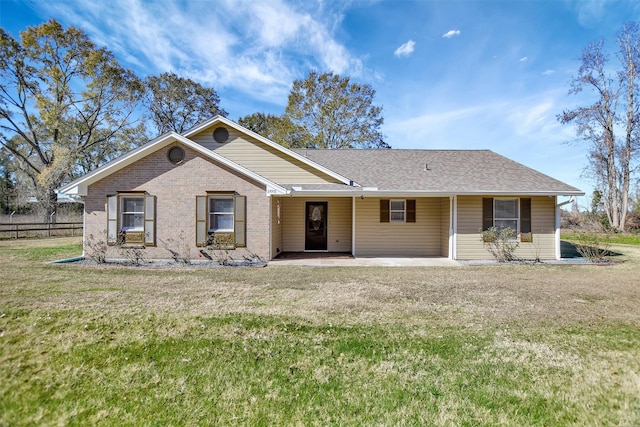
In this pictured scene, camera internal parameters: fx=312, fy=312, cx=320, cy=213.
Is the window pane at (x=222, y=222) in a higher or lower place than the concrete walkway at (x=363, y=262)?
higher

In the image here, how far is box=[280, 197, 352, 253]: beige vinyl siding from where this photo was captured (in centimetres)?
1283

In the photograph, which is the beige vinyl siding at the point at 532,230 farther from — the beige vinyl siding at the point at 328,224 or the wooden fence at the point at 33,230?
the wooden fence at the point at 33,230

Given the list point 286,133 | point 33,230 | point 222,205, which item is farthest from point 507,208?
point 33,230

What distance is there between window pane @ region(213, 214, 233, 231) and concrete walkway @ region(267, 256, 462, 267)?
74.1 inches

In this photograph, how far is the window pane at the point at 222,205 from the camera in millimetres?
10484

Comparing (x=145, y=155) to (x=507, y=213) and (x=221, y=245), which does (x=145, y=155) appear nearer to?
(x=221, y=245)

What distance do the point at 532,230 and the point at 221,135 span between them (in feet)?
40.5

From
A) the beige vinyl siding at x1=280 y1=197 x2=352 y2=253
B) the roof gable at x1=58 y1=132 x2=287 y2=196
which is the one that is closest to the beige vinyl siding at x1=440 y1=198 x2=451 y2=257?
the beige vinyl siding at x1=280 y1=197 x2=352 y2=253

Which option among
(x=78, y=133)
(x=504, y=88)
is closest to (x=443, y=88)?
(x=504, y=88)

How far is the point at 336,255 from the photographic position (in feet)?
39.7

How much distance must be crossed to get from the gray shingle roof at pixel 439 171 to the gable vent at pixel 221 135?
400 cm

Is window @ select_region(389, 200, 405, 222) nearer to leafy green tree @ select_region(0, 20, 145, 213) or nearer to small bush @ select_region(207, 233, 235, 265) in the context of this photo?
A: small bush @ select_region(207, 233, 235, 265)

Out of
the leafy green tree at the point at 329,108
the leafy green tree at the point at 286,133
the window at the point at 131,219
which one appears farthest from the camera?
the leafy green tree at the point at 329,108

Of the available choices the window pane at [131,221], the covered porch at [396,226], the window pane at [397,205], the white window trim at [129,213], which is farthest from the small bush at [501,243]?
the window pane at [131,221]
